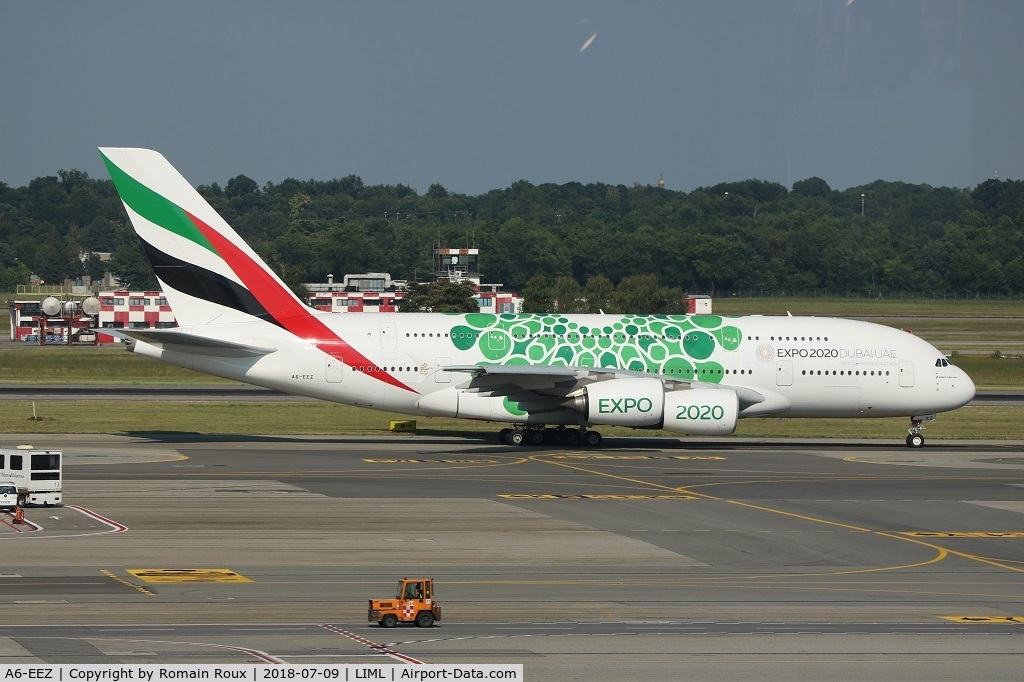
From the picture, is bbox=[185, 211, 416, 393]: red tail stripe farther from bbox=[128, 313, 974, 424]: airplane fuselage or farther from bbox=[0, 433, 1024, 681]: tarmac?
bbox=[0, 433, 1024, 681]: tarmac

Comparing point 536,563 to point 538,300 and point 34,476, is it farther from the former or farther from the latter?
point 538,300

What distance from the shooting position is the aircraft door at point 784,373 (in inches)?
1939

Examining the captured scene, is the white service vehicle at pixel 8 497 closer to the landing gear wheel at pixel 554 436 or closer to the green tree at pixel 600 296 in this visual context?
the landing gear wheel at pixel 554 436

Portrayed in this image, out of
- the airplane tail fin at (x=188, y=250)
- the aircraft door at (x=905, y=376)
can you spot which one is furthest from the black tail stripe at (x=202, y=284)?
the aircraft door at (x=905, y=376)

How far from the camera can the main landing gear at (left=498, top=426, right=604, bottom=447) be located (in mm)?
48844

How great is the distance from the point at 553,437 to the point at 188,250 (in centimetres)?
1462

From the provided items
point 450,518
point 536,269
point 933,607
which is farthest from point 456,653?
point 536,269

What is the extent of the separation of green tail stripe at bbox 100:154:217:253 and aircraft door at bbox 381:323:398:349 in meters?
7.36

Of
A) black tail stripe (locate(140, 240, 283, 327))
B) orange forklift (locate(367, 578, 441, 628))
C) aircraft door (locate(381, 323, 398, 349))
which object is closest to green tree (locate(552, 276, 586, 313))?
aircraft door (locate(381, 323, 398, 349))

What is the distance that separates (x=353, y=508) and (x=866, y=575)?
41.3ft

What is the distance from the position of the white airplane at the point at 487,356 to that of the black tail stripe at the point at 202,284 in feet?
0.12

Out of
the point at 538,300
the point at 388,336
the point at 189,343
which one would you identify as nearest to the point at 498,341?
the point at 388,336

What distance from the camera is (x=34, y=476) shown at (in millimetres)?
31703

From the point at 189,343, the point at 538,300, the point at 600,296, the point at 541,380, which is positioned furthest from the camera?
the point at 538,300
